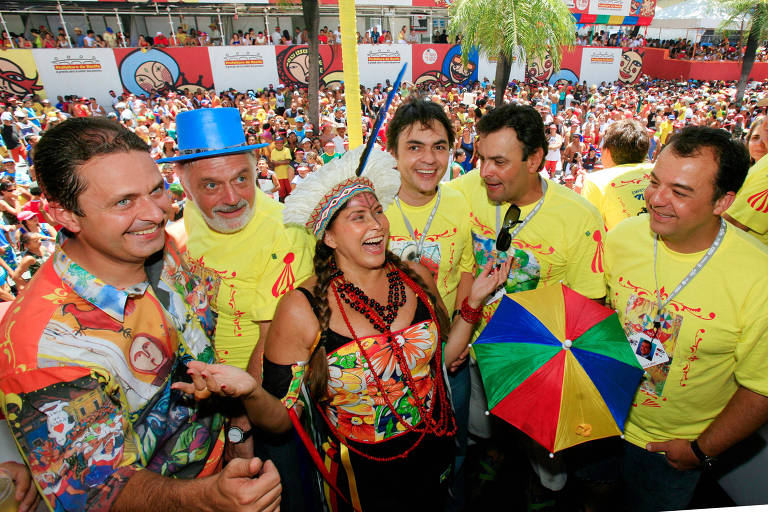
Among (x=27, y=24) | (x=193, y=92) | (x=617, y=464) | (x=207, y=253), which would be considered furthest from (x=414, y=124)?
(x=27, y=24)

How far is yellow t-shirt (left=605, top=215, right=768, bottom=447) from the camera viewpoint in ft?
6.50

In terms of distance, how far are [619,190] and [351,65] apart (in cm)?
286

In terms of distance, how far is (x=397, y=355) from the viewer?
6.79ft

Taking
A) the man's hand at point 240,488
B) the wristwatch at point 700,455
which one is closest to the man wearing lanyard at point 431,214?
the wristwatch at point 700,455

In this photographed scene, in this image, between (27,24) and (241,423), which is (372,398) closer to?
(241,423)

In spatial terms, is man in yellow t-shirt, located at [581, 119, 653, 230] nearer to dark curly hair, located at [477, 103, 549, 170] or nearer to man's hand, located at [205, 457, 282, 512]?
dark curly hair, located at [477, 103, 549, 170]

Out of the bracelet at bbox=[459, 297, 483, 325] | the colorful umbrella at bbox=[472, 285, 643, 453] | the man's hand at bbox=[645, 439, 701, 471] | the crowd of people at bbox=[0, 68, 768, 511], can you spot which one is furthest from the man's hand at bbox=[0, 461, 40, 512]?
the man's hand at bbox=[645, 439, 701, 471]

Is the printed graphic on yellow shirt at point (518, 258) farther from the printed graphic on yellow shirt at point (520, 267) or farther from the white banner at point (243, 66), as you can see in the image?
the white banner at point (243, 66)

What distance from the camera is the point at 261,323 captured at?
96.5 inches

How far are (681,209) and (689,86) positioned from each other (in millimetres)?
32790

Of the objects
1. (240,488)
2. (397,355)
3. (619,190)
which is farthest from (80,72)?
(240,488)

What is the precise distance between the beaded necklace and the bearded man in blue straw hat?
0.43 metres

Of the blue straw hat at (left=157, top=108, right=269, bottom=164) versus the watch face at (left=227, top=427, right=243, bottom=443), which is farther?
the blue straw hat at (left=157, top=108, right=269, bottom=164)

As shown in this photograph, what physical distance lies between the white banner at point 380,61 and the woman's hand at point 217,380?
2403 centimetres
